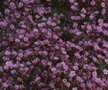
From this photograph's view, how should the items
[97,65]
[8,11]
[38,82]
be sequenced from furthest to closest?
1. [8,11]
2. [97,65]
3. [38,82]

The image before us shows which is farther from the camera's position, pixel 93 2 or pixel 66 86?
pixel 93 2

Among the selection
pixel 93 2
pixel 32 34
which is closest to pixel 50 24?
pixel 32 34

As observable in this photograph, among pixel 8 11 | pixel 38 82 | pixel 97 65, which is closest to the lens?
pixel 38 82

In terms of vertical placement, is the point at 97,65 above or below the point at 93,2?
below

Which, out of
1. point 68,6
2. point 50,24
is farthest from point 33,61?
point 68,6

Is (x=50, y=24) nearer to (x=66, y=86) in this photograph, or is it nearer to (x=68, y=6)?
(x=68, y=6)

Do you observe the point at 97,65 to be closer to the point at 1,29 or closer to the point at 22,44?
the point at 22,44
